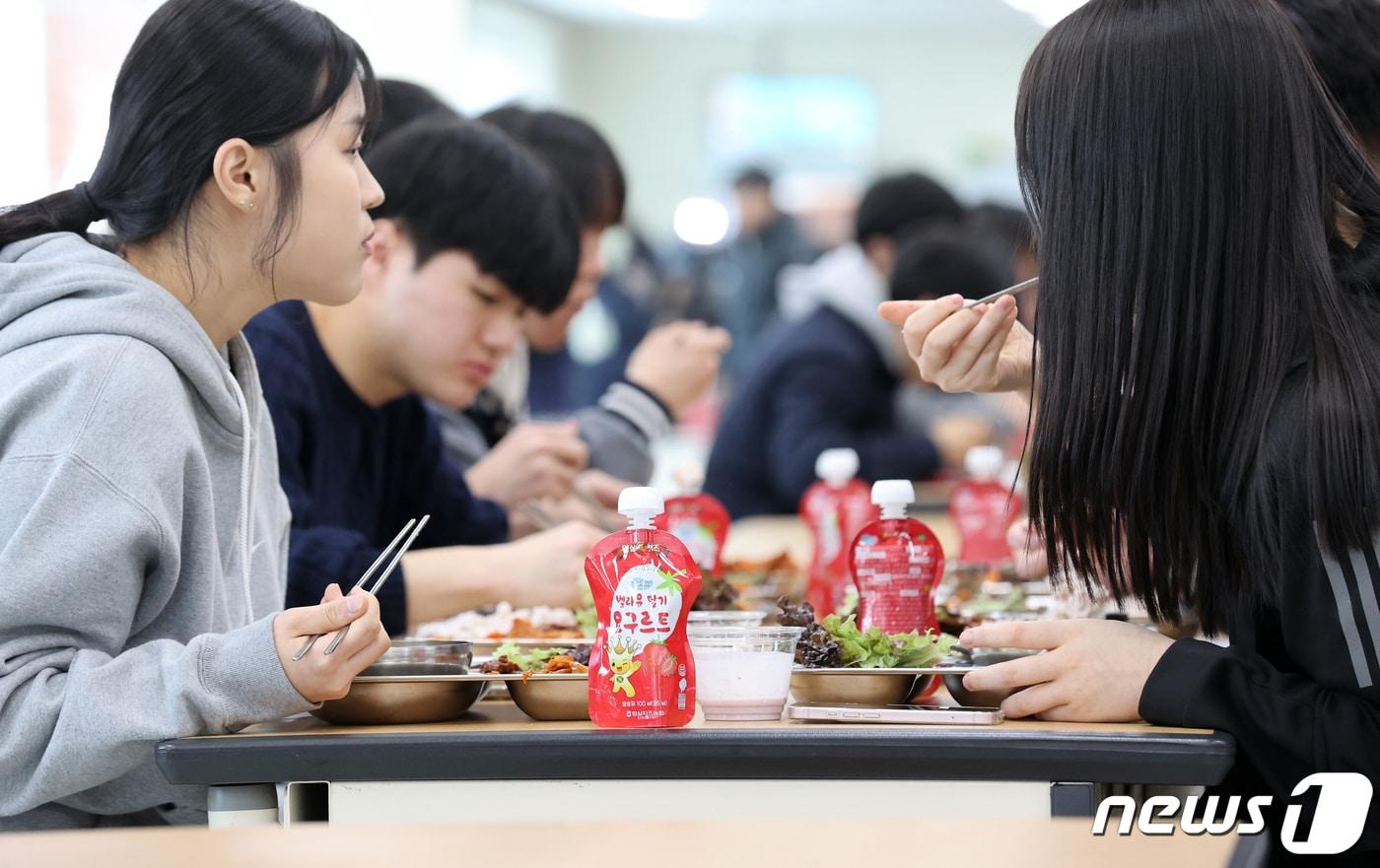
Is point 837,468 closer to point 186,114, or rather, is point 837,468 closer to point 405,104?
point 405,104

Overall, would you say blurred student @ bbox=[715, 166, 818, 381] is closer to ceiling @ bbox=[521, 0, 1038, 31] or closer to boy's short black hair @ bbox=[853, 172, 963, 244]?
ceiling @ bbox=[521, 0, 1038, 31]

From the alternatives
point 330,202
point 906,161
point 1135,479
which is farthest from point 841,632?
point 906,161

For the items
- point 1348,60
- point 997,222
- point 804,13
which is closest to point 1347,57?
point 1348,60

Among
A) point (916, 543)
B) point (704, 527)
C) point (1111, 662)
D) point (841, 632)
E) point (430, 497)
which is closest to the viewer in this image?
point (1111, 662)

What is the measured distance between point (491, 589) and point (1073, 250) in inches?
38.0

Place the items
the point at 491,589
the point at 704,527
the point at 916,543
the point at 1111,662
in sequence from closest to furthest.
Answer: the point at 1111,662 < the point at 916,543 < the point at 491,589 < the point at 704,527

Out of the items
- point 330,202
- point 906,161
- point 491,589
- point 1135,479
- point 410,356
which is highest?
point 906,161

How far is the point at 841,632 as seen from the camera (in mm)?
1458

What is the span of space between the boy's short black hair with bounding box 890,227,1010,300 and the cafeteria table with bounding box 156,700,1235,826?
2.65m

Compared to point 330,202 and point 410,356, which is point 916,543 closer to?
point 330,202

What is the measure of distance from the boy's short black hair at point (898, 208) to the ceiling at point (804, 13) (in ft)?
18.8

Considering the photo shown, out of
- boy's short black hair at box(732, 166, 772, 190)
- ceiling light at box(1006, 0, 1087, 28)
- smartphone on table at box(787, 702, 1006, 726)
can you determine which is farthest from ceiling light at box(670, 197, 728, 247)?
smartphone on table at box(787, 702, 1006, 726)

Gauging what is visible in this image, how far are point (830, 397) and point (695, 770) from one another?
2.71m

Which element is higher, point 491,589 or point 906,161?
point 906,161
